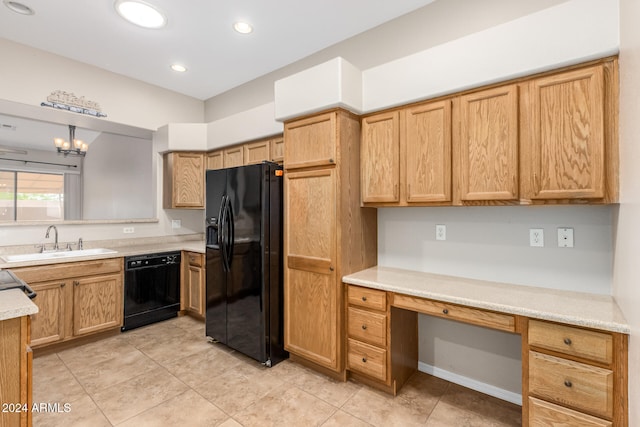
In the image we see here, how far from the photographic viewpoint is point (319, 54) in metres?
3.25

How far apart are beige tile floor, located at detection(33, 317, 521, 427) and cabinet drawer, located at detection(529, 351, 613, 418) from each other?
56 cm

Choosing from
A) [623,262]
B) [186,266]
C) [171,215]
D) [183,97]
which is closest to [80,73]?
[183,97]

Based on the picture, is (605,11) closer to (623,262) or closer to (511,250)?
(623,262)

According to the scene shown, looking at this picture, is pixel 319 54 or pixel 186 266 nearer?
pixel 319 54

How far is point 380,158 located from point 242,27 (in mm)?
1808

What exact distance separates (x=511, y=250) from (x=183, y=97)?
4.45 metres

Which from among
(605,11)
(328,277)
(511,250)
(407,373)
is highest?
(605,11)

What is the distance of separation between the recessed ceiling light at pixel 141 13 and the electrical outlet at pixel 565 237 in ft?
11.4

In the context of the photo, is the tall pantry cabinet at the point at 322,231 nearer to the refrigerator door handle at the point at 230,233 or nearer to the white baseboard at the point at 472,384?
the refrigerator door handle at the point at 230,233

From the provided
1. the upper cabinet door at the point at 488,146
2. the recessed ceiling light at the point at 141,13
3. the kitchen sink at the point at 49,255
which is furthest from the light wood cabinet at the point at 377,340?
the recessed ceiling light at the point at 141,13

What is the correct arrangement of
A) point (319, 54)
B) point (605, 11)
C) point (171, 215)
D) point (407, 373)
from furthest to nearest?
point (171, 215) → point (319, 54) → point (407, 373) → point (605, 11)

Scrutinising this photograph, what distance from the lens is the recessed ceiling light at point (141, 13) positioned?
8.18 feet

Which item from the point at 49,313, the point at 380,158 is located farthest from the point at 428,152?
the point at 49,313

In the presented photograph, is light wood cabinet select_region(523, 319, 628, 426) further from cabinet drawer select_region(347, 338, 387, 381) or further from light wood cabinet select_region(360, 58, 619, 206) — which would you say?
cabinet drawer select_region(347, 338, 387, 381)
